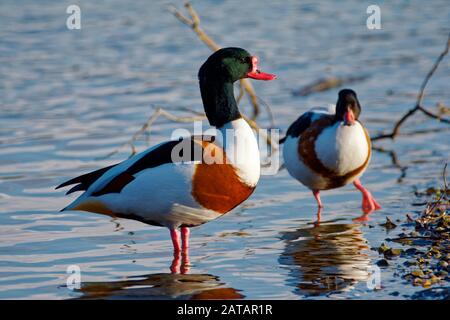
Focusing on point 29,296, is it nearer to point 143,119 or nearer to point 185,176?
point 185,176

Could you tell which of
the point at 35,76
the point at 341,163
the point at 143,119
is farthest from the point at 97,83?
the point at 341,163

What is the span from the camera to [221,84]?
720 centimetres

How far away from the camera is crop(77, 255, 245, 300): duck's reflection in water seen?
6.32 meters

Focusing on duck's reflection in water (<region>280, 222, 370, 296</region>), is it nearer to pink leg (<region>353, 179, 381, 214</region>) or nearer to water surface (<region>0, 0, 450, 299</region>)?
water surface (<region>0, 0, 450, 299</region>)

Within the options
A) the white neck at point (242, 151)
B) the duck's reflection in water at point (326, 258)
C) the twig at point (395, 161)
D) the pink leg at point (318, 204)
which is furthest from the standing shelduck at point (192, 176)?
the twig at point (395, 161)

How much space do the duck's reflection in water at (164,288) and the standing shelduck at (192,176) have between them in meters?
0.45

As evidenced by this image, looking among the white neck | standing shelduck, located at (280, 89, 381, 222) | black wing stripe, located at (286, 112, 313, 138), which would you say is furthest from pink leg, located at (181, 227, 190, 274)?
black wing stripe, located at (286, 112, 313, 138)

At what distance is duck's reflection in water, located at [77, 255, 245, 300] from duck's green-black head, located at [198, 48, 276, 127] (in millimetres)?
1192

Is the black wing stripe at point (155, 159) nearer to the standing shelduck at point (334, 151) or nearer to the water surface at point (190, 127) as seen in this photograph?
the water surface at point (190, 127)

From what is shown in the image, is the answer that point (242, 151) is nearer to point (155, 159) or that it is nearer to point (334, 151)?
point (155, 159)

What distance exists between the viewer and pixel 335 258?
7.13 m

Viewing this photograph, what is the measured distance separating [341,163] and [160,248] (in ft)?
6.33
